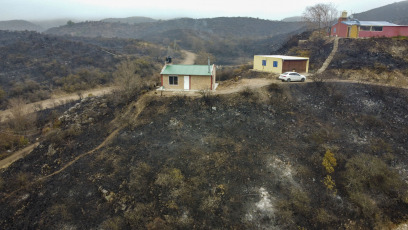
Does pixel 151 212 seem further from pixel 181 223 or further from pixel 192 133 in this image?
pixel 192 133

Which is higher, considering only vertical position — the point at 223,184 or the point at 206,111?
the point at 206,111

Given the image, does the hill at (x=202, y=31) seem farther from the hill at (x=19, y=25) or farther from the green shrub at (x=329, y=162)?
the green shrub at (x=329, y=162)

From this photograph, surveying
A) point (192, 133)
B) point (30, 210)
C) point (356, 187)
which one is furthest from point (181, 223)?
point (356, 187)

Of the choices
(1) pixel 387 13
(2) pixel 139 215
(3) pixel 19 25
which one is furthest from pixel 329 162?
(3) pixel 19 25

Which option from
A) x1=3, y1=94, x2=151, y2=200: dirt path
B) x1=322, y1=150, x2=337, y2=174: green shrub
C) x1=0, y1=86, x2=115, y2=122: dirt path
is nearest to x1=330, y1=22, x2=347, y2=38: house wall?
x1=322, y1=150, x2=337, y2=174: green shrub

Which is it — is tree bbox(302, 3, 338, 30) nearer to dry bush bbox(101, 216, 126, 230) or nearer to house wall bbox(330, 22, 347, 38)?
house wall bbox(330, 22, 347, 38)

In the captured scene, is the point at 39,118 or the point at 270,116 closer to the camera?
the point at 270,116

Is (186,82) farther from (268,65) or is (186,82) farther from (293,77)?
(268,65)
